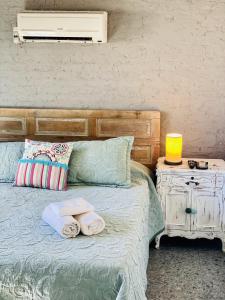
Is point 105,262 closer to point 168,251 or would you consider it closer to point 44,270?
point 44,270

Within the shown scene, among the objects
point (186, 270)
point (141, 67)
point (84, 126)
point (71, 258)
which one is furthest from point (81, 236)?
point (141, 67)

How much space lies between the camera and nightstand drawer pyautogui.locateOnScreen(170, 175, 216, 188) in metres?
3.37

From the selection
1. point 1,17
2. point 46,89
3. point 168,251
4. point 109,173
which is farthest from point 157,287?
point 1,17

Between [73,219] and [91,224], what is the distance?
10 cm

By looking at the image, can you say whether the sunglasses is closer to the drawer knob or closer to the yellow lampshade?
the yellow lampshade

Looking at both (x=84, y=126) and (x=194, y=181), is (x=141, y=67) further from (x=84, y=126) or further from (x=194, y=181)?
(x=194, y=181)

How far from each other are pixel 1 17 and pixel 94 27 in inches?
32.2

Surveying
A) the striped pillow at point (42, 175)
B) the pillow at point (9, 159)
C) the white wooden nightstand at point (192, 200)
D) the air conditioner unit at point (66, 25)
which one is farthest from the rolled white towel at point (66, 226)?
the air conditioner unit at point (66, 25)

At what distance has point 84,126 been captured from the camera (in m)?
3.71

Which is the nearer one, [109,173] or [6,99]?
[109,173]

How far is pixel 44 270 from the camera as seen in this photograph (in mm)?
2123

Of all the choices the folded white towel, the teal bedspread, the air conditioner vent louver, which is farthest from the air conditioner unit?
the folded white towel

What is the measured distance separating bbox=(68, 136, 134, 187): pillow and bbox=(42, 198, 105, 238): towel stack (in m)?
0.71

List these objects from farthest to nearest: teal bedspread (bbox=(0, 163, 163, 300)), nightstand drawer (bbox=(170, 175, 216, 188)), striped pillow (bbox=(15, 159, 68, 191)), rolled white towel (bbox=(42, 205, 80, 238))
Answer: nightstand drawer (bbox=(170, 175, 216, 188))
striped pillow (bbox=(15, 159, 68, 191))
rolled white towel (bbox=(42, 205, 80, 238))
teal bedspread (bbox=(0, 163, 163, 300))
